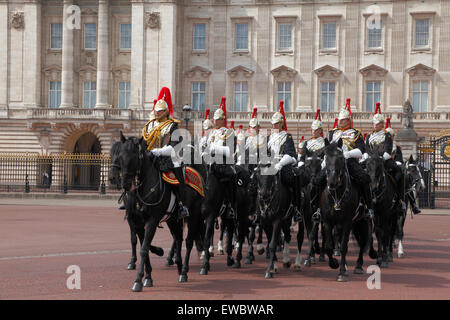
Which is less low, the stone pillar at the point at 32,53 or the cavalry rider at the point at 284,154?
the stone pillar at the point at 32,53

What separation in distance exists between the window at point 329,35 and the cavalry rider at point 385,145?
3546cm

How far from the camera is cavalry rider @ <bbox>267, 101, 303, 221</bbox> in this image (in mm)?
11602

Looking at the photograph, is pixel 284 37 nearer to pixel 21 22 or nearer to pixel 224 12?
pixel 224 12

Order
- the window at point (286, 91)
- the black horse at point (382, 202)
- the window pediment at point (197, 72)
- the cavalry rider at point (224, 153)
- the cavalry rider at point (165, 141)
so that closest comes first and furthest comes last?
the cavalry rider at point (165, 141)
the cavalry rider at point (224, 153)
the black horse at point (382, 202)
the window at point (286, 91)
the window pediment at point (197, 72)

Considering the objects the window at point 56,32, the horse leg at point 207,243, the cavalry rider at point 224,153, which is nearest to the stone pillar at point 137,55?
the window at point 56,32

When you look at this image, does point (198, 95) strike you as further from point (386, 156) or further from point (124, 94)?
point (386, 156)

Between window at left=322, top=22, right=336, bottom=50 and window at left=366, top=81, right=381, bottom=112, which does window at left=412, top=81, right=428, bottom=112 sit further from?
window at left=322, top=22, right=336, bottom=50

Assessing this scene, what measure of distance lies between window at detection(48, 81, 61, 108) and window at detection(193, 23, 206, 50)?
11.4m

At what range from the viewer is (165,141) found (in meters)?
10.6

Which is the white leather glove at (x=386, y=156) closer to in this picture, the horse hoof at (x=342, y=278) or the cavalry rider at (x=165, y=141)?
the horse hoof at (x=342, y=278)

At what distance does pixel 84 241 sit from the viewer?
16391mm

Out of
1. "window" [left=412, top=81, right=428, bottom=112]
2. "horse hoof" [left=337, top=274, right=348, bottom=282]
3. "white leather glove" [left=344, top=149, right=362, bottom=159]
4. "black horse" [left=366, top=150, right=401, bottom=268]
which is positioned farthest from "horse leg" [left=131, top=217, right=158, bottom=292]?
"window" [left=412, top=81, right=428, bottom=112]

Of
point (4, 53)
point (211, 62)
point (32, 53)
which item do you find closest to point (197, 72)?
point (211, 62)

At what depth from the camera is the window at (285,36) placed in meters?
49.2
